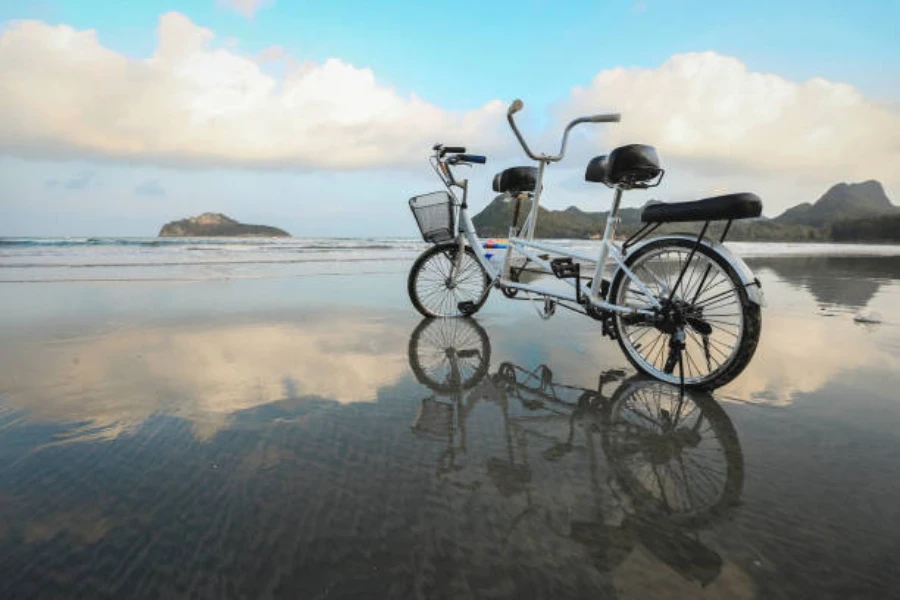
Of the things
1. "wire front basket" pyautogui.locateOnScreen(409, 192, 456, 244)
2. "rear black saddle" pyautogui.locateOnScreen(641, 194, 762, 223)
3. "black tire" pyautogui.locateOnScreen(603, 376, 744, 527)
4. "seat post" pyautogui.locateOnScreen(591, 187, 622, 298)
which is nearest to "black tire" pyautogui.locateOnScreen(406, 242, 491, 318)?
"wire front basket" pyautogui.locateOnScreen(409, 192, 456, 244)

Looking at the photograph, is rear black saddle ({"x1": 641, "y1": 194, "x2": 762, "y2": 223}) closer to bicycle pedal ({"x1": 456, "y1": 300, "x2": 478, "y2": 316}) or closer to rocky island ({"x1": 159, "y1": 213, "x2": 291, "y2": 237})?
bicycle pedal ({"x1": 456, "y1": 300, "x2": 478, "y2": 316})

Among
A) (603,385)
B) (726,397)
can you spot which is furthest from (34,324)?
(726,397)

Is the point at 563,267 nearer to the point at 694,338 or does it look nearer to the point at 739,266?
the point at 694,338

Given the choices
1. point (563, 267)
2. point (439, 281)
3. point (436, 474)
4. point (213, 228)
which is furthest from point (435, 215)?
point (213, 228)

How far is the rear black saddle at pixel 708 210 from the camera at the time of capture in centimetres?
260

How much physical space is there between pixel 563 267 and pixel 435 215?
1869 millimetres

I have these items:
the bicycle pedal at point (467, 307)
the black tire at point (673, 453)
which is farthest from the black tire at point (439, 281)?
the black tire at point (673, 453)

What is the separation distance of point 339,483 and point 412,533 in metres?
0.44

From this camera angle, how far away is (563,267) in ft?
13.5

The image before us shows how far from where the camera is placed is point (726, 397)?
282cm

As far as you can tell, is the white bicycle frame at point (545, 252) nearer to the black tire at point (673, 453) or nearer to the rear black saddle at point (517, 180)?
the rear black saddle at point (517, 180)

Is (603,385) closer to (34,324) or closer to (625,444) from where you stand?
(625,444)

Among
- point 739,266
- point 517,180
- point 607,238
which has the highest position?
point 517,180

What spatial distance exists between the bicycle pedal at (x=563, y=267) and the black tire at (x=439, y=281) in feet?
4.40
